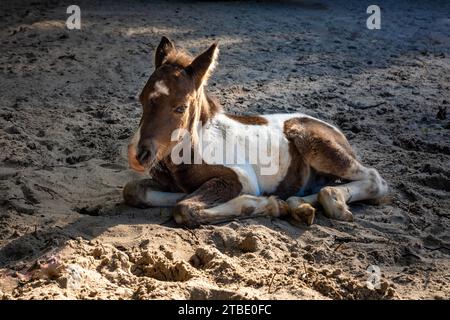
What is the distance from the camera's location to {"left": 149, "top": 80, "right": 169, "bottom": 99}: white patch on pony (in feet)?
17.0

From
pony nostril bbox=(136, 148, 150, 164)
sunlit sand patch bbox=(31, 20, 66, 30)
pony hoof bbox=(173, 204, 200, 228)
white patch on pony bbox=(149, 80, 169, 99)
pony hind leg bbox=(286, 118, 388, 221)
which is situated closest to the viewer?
pony nostril bbox=(136, 148, 150, 164)

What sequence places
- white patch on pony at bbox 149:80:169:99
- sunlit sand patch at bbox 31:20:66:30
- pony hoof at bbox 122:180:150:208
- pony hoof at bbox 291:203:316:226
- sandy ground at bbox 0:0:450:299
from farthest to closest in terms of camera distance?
sunlit sand patch at bbox 31:20:66:30 < pony hoof at bbox 122:180:150:208 < pony hoof at bbox 291:203:316:226 < white patch on pony at bbox 149:80:169:99 < sandy ground at bbox 0:0:450:299

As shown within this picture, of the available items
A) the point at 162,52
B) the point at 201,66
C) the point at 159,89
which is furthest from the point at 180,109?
the point at 162,52

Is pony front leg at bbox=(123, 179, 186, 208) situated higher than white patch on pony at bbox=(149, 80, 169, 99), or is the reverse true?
white patch on pony at bbox=(149, 80, 169, 99)

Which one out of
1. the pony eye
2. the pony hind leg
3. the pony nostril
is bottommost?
the pony hind leg

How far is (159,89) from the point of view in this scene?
5191mm

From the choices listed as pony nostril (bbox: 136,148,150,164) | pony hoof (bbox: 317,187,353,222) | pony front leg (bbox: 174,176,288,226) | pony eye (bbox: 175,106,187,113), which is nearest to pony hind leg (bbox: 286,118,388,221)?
pony hoof (bbox: 317,187,353,222)

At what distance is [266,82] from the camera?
9.23 meters

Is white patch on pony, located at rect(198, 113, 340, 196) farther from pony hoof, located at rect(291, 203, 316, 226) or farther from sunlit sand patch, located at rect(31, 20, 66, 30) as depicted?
sunlit sand patch, located at rect(31, 20, 66, 30)

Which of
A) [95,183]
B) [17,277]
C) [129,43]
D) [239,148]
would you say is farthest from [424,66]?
[17,277]

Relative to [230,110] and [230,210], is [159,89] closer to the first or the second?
[230,210]

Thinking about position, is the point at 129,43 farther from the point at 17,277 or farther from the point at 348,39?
the point at 17,277
